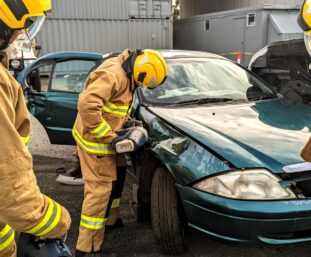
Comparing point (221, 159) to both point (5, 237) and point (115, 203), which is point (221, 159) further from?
point (5, 237)

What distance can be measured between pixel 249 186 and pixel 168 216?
64cm

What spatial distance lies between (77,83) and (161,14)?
10195 millimetres

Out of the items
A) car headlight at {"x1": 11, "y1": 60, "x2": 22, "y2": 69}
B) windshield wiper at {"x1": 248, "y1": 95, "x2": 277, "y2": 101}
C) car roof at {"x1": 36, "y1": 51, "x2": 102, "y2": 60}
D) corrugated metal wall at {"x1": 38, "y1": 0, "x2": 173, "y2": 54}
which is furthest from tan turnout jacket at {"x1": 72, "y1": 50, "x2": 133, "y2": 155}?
corrugated metal wall at {"x1": 38, "y1": 0, "x2": 173, "y2": 54}

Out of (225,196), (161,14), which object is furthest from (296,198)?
(161,14)

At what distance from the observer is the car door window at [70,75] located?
14.2 ft

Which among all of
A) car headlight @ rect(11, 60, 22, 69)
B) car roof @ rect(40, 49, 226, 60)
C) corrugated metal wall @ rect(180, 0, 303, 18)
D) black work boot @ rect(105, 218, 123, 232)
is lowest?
black work boot @ rect(105, 218, 123, 232)

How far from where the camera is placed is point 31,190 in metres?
1.30

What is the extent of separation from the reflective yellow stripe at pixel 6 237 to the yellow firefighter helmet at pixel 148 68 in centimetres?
151

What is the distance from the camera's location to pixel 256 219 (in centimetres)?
216

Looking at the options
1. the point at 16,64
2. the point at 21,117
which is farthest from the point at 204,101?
the point at 16,64

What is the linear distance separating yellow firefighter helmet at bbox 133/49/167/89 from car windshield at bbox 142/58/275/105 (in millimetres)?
552

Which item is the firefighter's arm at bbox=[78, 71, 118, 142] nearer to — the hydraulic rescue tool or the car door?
the hydraulic rescue tool

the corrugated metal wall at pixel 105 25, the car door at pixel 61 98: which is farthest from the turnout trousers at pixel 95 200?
the corrugated metal wall at pixel 105 25

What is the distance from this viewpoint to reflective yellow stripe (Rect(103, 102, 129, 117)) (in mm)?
2777
